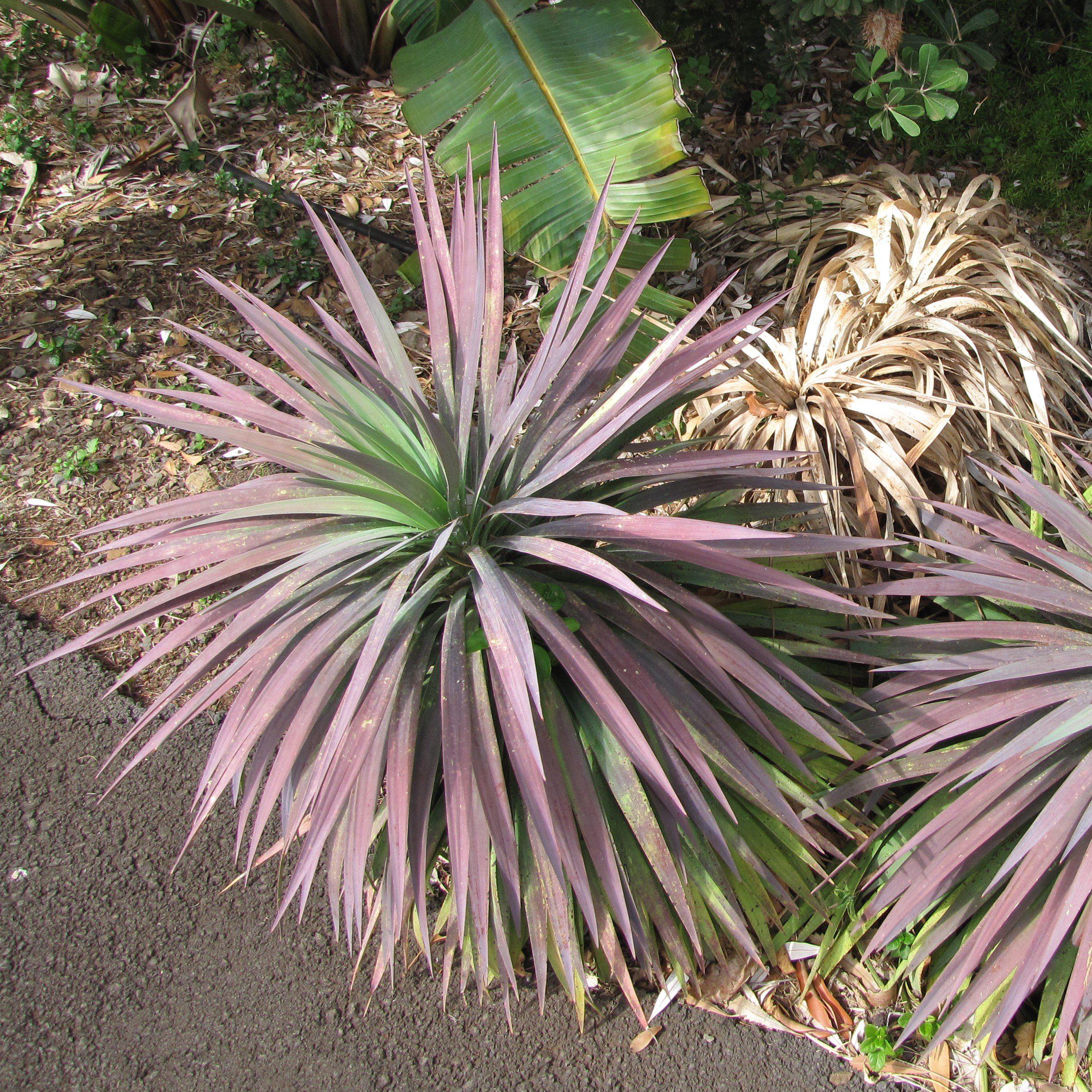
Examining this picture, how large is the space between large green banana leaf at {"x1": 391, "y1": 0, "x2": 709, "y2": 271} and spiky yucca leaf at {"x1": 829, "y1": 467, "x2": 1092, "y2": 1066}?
1341mm

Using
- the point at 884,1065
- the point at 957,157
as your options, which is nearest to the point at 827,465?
the point at 884,1065

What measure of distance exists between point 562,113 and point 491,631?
74.1 inches

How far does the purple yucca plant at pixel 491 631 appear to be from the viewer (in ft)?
5.28

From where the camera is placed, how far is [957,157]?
3.83 metres

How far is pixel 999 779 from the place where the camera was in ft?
5.91

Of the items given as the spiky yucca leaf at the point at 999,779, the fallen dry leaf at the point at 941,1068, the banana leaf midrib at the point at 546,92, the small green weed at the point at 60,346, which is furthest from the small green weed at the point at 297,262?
the fallen dry leaf at the point at 941,1068

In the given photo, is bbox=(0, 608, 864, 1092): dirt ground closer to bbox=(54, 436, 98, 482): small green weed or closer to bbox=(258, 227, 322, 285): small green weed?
bbox=(54, 436, 98, 482): small green weed

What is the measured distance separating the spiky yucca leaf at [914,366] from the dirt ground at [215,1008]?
140 centimetres

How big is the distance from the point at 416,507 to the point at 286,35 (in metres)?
3.07

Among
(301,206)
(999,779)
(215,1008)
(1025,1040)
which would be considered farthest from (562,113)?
(1025,1040)

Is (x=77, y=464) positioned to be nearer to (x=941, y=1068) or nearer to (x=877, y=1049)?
(x=877, y=1049)

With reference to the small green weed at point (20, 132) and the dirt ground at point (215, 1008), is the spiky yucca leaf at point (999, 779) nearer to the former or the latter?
the dirt ground at point (215, 1008)

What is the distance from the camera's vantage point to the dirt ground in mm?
2066

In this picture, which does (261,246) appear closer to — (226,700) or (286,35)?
(286,35)
